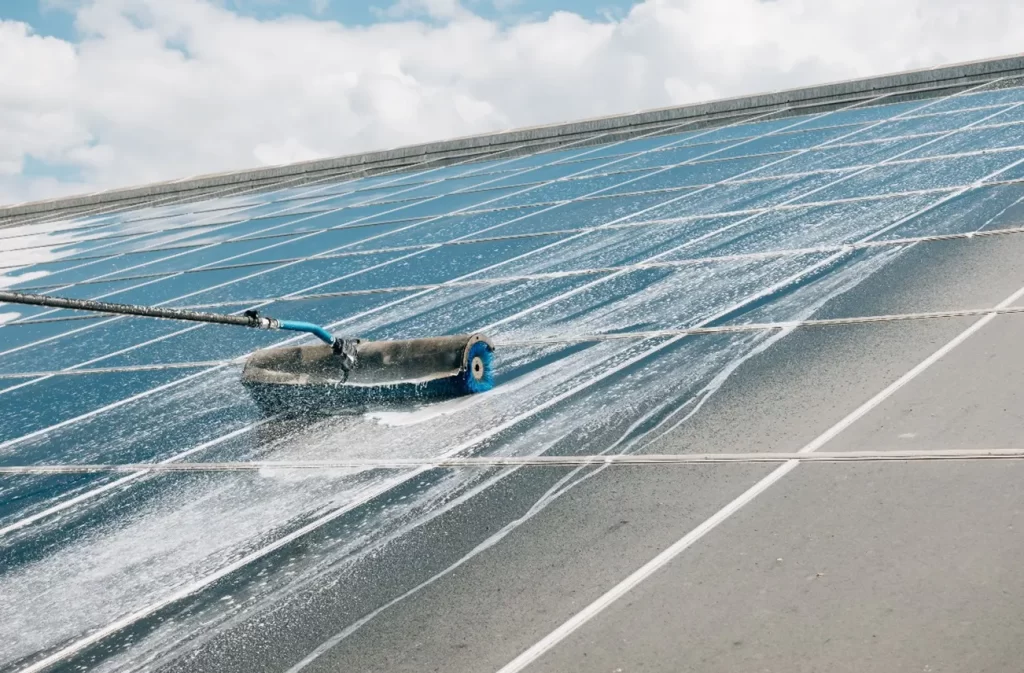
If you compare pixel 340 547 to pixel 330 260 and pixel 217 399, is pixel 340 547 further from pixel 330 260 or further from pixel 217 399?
pixel 330 260

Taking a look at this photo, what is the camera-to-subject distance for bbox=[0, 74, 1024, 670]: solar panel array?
17.1ft

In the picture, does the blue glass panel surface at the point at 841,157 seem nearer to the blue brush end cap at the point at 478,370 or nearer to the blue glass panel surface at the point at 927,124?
the blue glass panel surface at the point at 927,124

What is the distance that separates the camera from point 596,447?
557cm

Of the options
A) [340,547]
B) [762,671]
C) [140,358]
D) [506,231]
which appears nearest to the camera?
[762,671]

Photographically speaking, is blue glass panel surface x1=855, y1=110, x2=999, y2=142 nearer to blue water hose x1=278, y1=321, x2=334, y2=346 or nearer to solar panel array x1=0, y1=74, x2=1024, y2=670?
solar panel array x1=0, y1=74, x2=1024, y2=670

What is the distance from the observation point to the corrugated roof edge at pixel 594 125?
1820cm

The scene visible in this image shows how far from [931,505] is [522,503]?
155 cm

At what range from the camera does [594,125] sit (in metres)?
20.2

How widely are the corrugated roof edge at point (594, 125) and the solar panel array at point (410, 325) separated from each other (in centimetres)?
132

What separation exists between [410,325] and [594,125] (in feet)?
39.1

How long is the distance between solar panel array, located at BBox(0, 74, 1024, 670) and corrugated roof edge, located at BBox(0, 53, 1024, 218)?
1.32 m

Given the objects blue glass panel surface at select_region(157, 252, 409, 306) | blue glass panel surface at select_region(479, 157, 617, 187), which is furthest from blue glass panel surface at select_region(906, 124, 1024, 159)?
blue glass panel surface at select_region(157, 252, 409, 306)

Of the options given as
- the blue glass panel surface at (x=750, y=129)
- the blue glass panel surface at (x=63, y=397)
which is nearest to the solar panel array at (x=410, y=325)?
the blue glass panel surface at (x=63, y=397)

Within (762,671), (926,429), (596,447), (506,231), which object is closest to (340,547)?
(596,447)
